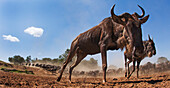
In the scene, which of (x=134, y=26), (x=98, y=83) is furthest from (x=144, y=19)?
(x=98, y=83)

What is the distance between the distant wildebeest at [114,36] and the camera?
387 cm

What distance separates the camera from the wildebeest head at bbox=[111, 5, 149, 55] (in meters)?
3.70

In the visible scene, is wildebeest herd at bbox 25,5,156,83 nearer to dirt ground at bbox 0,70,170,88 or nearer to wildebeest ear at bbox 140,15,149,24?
wildebeest ear at bbox 140,15,149,24

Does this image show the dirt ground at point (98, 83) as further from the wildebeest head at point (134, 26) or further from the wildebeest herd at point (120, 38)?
the wildebeest head at point (134, 26)

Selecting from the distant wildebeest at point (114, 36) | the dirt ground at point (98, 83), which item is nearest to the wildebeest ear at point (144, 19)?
the distant wildebeest at point (114, 36)

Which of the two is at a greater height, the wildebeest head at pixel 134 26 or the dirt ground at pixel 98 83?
the wildebeest head at pixel 134 26

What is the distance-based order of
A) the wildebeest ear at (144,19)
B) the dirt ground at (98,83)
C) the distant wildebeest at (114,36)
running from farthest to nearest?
the wildebeest ear at (144,19) → the distant wildebeest at (114,36) → the dirt ground at (98,83)

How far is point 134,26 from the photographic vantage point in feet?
13.3

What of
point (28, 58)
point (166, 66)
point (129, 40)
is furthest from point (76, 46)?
point (28, 58)

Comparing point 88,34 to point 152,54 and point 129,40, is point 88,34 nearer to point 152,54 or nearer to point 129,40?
point 129,40

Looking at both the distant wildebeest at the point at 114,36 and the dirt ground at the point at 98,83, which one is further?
the distant wildebeest at the point at 114,36

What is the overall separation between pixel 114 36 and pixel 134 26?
769 millimetres

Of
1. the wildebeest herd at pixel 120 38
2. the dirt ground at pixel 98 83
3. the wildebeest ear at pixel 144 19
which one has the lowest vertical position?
the dirt ground at pixel 98 83

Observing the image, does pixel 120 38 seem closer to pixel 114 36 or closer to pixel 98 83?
pixel 114 36
